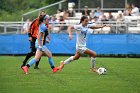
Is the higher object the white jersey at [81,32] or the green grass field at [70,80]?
the white jersey at [81,32]

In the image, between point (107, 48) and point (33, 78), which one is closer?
point (33, 78)

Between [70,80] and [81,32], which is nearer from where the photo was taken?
[70,80]

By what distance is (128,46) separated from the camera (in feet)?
103

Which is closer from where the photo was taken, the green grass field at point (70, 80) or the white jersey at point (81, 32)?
the green grass field at point (70, 80)

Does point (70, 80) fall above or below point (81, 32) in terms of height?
below

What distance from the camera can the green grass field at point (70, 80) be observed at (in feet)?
50.7

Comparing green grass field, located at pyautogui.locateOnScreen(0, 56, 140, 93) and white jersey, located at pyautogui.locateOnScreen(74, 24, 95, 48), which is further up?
white jersey, located at pyautogui.locateOnScreen(74, 24, 95, 48)

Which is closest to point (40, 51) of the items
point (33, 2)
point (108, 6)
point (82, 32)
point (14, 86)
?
point (82, 32)

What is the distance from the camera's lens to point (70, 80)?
17.9 meters

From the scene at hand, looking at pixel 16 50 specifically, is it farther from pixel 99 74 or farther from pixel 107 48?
pixel 99 74

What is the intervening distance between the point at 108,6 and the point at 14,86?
77.5 feet

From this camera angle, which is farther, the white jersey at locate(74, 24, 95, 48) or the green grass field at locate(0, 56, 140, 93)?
the white jersey at locate(74, 24, 95, 48)

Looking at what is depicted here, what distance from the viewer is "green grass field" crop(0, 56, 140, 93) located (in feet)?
50.7

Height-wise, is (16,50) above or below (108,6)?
below
